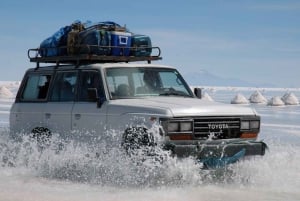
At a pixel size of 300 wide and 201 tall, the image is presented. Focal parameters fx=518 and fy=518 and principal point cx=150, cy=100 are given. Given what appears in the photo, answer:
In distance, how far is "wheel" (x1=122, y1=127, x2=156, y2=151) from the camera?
691cm

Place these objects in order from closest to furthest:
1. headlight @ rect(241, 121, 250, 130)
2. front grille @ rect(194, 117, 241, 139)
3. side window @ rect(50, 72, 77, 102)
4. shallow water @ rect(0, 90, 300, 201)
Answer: shallow water @ rect(0, 90, 300, 201) < front grille @ rect(194, 117, 241, 139) < headlight @ rect(241, 121, 250, 130) < side window @ rect(50, 72, 77, 102)

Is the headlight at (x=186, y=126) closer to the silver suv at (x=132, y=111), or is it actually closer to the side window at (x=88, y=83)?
the silver suv at (x=132, y=111)

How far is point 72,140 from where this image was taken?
827 cm

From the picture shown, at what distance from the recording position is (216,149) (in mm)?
7086

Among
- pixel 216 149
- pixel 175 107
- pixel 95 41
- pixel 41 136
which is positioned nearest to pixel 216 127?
pixel 216 149

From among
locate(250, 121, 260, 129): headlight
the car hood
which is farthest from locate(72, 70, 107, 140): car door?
locate(250, 121, 260, 129): headlight

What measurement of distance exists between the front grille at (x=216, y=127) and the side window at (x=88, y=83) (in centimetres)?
→ 168

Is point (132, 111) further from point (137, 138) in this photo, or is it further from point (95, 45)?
point (95, 45)

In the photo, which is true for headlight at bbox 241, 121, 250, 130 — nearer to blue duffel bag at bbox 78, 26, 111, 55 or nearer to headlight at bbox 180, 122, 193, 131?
headlight at bbox 180, 122, 193, 131

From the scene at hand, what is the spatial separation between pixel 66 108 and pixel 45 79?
111 cm

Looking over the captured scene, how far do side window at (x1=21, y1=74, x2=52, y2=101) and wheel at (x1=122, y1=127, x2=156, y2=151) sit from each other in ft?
8.37

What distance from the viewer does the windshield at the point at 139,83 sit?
316 inches

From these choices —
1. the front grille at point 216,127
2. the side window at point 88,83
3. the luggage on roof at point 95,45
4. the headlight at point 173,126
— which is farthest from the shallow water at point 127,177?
the luggage on roof at point 95,45

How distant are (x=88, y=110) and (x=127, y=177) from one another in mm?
1481
